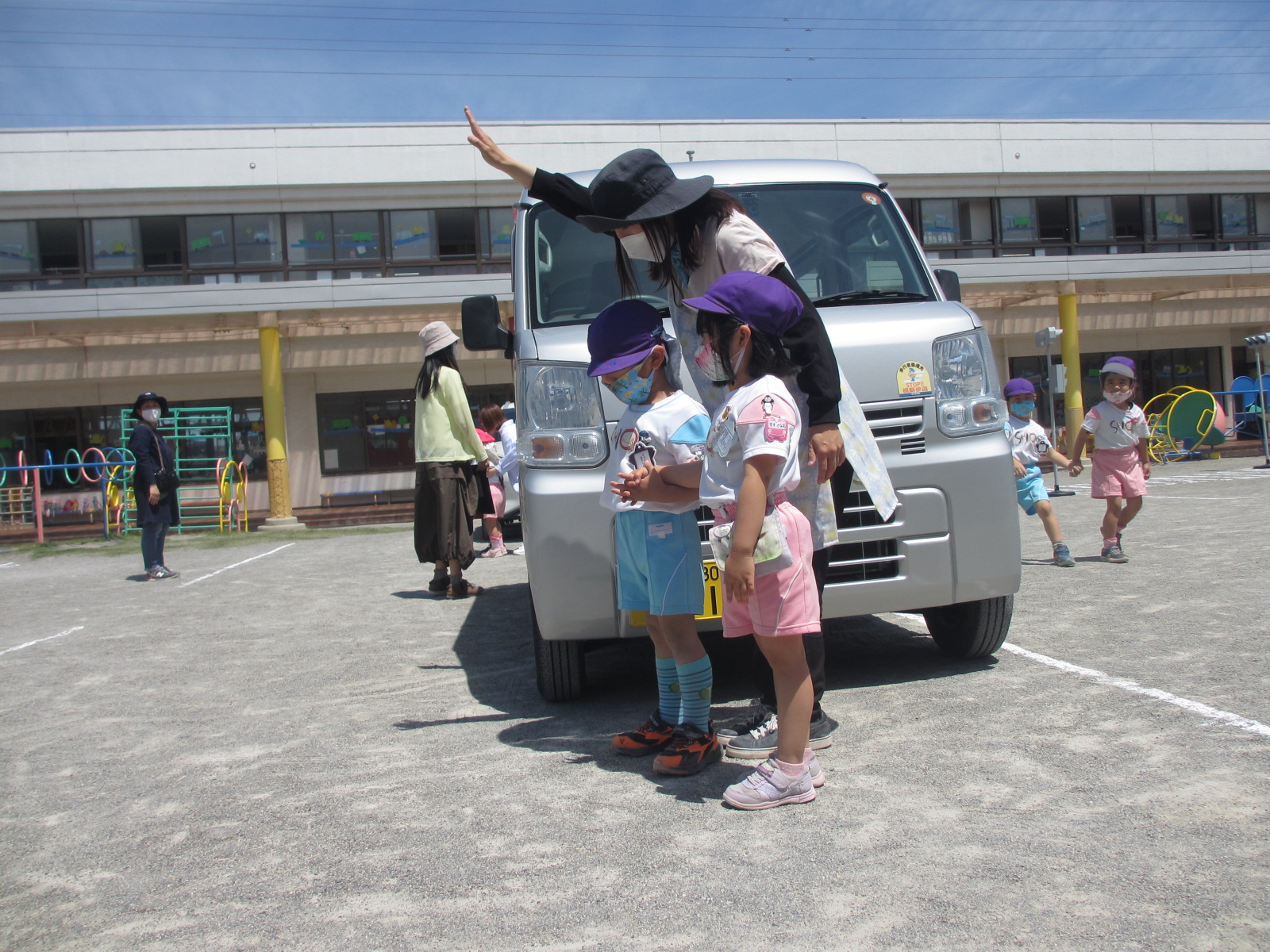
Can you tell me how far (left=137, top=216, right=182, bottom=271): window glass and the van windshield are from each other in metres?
19.7

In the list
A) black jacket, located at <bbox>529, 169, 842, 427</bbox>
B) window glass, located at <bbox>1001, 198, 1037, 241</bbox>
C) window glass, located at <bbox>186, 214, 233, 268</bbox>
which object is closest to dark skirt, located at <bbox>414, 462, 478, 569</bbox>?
black jacket, located at <bbox>529, 169, 842, 427</bbox>

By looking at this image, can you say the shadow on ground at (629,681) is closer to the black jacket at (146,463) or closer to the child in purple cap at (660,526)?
the child in purple cap at (660,526)

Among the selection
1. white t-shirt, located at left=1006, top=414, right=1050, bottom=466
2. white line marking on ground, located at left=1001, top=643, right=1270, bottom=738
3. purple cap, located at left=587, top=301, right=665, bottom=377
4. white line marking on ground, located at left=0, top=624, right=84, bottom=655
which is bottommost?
white line marking on ground, located at left=0, top=624, right=84, bottom=655

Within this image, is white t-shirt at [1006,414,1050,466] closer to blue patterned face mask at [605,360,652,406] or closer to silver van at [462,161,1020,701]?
silver van at [462,161,1020,701]

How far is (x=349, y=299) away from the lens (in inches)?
806

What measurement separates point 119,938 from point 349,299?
64.0 feet

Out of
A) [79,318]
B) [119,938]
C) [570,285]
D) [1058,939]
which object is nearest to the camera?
[1058,939]

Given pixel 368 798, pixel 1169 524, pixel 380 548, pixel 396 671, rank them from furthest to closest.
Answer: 1. pixel 380 548
2. pixel 1169 524
3. pixel 396 671
4. pixel 368 798

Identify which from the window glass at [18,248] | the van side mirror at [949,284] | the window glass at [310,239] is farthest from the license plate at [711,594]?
the window glass at [18,248]

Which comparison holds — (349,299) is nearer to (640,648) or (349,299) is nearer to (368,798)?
(640,648)

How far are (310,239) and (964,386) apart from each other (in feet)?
→ 66.7

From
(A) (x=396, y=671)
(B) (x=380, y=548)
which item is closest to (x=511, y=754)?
(A) (x=396, y=671)

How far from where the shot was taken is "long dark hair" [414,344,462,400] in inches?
277

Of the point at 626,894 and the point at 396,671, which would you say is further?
the point at 396,671
